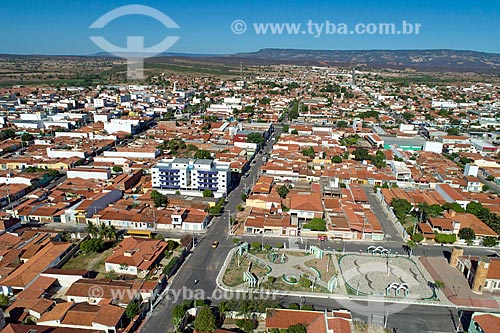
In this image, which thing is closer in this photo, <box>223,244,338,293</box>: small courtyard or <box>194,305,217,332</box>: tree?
<box>194,305,217,332</box>: tree

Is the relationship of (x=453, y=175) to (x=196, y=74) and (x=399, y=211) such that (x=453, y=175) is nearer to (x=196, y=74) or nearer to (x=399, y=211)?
(x=399, y=211)

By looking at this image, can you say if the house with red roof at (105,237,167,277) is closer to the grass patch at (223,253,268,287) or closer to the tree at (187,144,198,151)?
the grass patch at (223,253,268,287)

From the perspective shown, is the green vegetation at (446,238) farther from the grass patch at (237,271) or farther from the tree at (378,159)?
the tree at (378,159)

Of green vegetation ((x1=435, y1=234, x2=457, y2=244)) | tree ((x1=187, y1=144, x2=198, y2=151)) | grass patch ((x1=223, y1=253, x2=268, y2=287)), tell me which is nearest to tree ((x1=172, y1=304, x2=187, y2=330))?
grass patch ((x1=223, y1=253, x2=268, y2=287))

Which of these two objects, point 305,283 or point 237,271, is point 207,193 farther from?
point 305,283

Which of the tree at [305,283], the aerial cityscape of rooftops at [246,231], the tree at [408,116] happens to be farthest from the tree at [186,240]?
the tree at [408,116]

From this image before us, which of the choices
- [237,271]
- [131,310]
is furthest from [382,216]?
[131,310]

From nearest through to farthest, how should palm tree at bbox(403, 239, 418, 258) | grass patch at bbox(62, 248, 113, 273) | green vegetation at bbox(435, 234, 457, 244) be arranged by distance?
1. grass patch at bbox(62, 248, 113, 273)
2. palm tree at bbox(403, 239, 418, 258)
3. green vegetation at bbox(435, 234, 457, 244)
